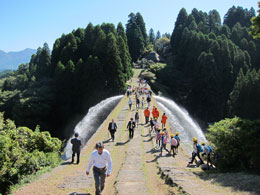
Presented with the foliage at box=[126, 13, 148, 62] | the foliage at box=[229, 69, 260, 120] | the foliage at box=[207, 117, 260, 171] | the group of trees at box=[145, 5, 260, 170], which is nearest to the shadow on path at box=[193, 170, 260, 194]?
the foliage at box=[207, 117, 260, 171]

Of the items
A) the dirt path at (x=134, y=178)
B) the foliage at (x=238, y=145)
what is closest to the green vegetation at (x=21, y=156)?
the dirt path at (x=134, y=178)

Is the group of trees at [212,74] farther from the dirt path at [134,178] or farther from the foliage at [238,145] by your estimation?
the foliage at [238,145]

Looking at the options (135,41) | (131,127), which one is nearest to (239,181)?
(131,127)

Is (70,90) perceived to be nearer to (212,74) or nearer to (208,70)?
(208,70)

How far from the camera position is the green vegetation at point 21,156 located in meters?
11.2

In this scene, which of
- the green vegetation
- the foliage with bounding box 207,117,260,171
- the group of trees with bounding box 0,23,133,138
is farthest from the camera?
the group of trees with bounding box 0,23,133,138

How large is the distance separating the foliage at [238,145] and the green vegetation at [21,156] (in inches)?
309

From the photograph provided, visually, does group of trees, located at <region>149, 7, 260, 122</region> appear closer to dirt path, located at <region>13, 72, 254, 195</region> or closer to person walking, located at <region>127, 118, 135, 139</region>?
person walking, located at <region>127, 118, 135, 139</region>

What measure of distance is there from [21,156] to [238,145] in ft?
32.6

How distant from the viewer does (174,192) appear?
7.66m

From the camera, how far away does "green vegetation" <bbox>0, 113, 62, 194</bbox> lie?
1120 cm

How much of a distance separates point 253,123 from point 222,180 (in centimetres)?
307

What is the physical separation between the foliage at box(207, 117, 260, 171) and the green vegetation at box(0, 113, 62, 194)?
7.85m

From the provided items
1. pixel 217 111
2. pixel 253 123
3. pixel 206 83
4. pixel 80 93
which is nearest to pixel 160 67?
pixel 206 83
